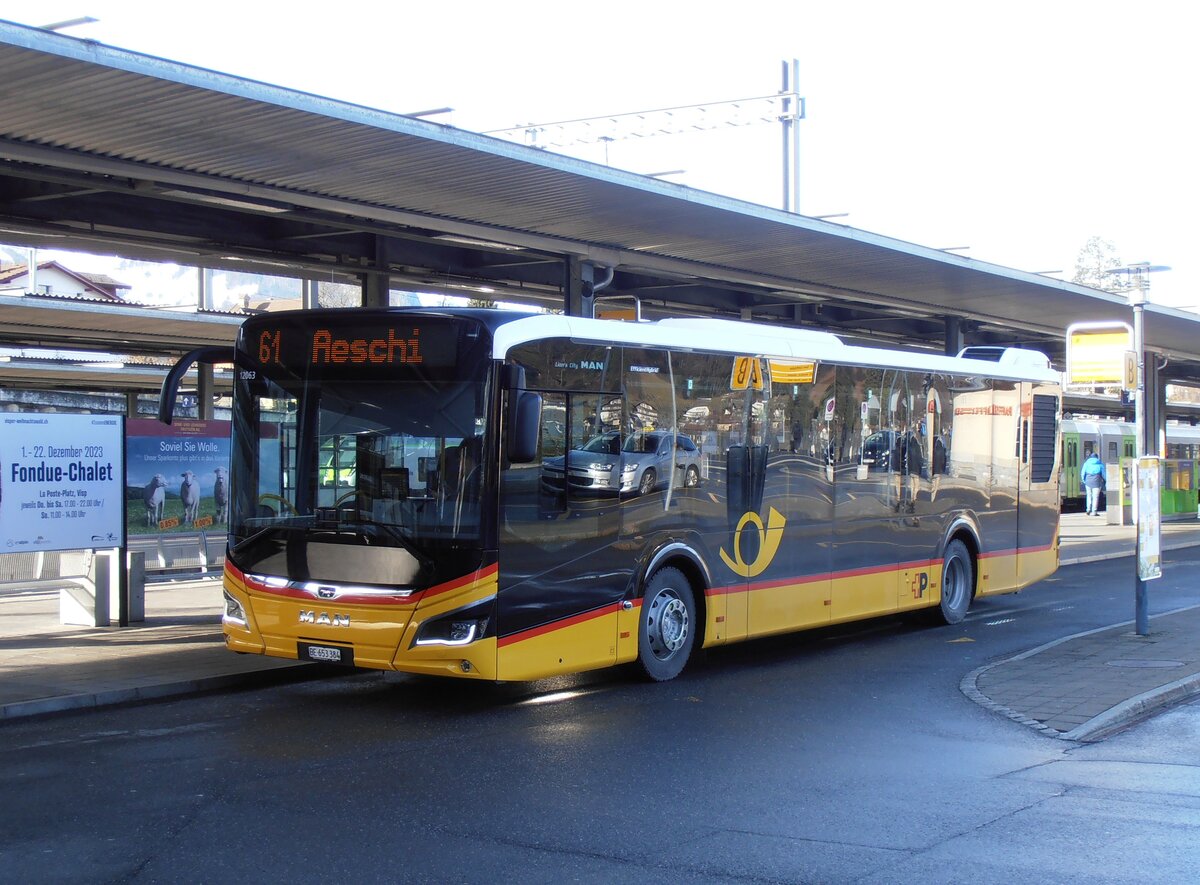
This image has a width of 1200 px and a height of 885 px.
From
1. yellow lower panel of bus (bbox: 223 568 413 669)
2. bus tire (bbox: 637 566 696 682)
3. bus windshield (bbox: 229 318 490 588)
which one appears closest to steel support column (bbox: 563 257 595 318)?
bus tire (bbox: 637 566 696 682)

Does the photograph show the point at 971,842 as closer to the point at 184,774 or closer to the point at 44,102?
the point at 184,774

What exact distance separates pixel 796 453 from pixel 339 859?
742cm

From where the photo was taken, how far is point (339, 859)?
5.86 meters

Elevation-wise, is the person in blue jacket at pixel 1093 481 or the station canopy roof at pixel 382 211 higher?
the station canopy roof at pixel 382 211

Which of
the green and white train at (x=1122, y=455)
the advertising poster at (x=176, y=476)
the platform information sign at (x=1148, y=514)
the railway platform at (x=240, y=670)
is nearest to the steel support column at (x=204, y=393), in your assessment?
the advertising poster at (x=176, y=476)

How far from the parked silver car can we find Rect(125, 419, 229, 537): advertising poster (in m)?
7.97

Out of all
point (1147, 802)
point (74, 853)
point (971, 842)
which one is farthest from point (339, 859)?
point (1147, 802)

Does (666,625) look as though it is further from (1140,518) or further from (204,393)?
(204,393)

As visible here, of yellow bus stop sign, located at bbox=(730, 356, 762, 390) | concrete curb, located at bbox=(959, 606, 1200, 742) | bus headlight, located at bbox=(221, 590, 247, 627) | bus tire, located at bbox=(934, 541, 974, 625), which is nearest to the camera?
concrete curb, located at bbox=(959, 606, 1200, 742)

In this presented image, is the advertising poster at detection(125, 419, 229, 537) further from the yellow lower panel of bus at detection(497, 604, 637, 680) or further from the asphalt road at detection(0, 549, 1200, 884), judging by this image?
the yellow lower panel of bus at detection(497, 604, 637, 680)

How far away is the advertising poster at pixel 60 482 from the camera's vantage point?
42.2 ft

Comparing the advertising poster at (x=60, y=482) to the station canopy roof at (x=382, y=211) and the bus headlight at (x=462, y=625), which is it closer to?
the station canopy roof at (x=382, y=211)

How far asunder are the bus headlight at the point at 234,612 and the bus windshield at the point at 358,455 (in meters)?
0.31

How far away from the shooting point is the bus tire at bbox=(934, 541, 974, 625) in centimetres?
1501
